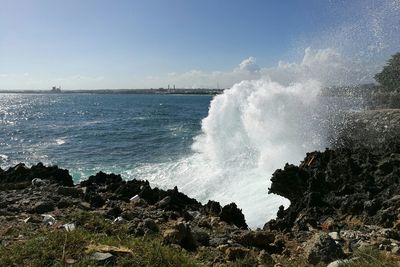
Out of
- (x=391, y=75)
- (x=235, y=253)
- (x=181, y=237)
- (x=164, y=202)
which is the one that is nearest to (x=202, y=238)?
(x=181, y=237)

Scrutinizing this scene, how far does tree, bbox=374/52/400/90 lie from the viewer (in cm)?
3159

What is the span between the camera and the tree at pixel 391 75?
3159cm

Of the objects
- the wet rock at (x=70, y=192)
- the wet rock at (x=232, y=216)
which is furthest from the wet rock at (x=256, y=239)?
the wet rock at (x=70, y=192)

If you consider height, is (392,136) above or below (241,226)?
above

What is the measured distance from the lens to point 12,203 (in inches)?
319

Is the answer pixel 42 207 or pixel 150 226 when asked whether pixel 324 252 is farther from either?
pixel 42 207

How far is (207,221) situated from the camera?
7547 mm

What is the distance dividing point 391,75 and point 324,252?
109 feet

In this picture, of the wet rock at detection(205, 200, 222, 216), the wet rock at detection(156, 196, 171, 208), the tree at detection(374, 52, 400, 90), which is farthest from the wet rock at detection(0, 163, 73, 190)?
the tree at detection(374, 52, 400, 90)

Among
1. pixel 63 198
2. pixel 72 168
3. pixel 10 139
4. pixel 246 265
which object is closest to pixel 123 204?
pixel 63 198

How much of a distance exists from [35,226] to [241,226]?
3789 millimetres

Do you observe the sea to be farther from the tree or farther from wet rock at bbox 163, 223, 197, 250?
the tree

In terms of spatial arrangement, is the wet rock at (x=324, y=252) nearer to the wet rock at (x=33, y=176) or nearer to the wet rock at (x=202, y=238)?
the wet rock at (x=202, y=238)

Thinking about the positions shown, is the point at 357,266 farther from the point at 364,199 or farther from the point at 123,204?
the point at 123,204
